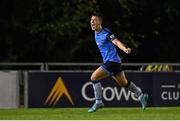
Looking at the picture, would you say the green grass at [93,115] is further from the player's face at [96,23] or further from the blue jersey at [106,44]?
the player's face at [96,23]

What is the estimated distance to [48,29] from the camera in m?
26.1

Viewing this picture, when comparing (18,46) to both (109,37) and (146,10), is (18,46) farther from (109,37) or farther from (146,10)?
(109,37)

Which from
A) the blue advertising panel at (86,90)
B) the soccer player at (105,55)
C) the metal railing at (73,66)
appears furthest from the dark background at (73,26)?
the soccer player at (105,55)

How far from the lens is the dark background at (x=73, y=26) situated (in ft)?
86.8

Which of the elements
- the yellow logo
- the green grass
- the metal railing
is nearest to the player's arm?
the green grass

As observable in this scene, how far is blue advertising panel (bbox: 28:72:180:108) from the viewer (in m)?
19.9

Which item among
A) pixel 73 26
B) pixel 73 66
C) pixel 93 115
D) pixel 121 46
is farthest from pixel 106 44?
pixel 73 26

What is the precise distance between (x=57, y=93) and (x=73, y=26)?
6.46m

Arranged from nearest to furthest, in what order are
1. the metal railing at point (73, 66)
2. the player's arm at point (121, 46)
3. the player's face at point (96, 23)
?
the player's arm at point (121, 46) < the player's face at point (96, 23) < the metal railing at point (73, 66)

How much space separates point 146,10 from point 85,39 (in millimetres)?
3175

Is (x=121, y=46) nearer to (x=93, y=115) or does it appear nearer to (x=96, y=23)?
(x=96, y=23)

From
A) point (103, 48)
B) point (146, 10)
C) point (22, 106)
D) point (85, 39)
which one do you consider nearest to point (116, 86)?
point (22, 106)

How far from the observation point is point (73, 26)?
2609cm

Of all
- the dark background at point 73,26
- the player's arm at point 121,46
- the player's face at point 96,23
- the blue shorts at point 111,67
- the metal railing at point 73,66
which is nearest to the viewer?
the player's arm at point 121,46
